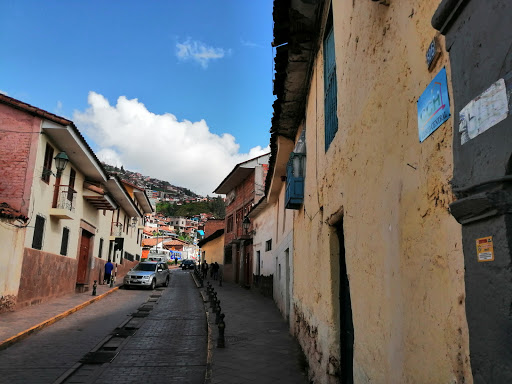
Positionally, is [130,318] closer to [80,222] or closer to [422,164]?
[80,222]

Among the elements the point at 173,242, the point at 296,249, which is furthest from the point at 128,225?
the point at 173,242

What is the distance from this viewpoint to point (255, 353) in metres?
7.99

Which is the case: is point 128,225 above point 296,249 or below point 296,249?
above

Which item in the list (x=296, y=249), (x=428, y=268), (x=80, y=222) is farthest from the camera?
(x=80, y=222)

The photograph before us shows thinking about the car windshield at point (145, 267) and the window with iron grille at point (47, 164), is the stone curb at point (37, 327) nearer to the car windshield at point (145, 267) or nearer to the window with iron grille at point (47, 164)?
the window with iron grille at point (47, 164)

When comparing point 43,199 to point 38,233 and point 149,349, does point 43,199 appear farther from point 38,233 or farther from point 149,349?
point 149,349

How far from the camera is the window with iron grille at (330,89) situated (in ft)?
17.7

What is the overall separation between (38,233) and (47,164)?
8.24 ft

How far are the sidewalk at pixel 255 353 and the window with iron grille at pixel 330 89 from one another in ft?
12.4

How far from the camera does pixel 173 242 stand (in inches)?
3484

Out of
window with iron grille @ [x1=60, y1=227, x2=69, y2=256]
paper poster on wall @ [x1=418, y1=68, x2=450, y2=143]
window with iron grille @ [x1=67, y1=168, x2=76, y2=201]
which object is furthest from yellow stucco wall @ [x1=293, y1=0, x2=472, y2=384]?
window with iron grille @ [x1=60, y1=227, x2=69, y2=256]

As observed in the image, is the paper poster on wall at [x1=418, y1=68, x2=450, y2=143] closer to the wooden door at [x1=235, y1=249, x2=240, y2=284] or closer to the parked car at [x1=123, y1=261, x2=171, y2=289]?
the parked car at [x1=123, y1=261, x2=171, y2=289]

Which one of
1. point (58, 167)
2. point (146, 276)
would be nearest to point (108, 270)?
point (146, 276)

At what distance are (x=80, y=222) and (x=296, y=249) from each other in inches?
516
